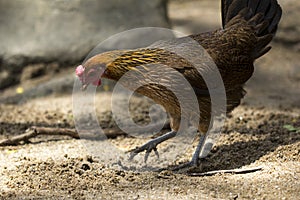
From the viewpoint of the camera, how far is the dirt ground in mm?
4133

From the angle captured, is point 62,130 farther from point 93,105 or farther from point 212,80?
point 212,80

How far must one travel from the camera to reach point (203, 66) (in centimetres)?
508

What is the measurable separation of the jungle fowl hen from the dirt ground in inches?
15.0

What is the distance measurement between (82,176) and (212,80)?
1583 mm

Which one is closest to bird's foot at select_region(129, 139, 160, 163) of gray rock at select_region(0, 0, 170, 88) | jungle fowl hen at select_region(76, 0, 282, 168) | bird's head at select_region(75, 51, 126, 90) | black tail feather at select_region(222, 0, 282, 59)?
jungle fowl hen at select_region(76, 0, 282, 168)

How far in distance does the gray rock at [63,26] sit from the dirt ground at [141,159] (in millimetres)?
1067

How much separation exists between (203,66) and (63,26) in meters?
3.78

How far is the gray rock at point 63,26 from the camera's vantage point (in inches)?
320

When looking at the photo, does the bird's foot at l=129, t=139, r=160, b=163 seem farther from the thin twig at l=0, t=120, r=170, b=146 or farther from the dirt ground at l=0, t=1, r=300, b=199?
the thin twig at l=0, t=120, r=170, b=146

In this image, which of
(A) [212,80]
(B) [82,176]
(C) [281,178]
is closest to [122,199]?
(B) [82,176]

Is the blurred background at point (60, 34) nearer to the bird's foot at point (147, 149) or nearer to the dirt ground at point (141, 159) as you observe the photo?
the dirt ground at point (141, 159)

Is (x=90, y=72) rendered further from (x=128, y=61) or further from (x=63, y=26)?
(x=63, y=26)

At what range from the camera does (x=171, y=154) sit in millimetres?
5453

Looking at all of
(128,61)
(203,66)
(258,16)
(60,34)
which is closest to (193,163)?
(203,66)
